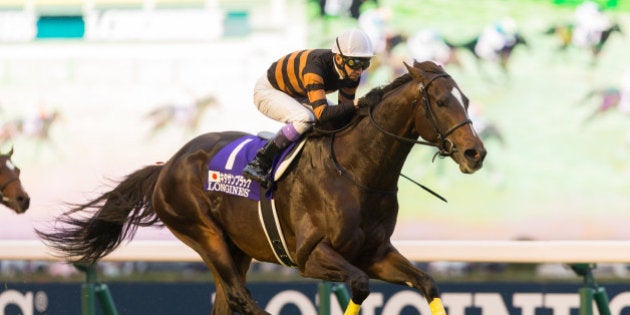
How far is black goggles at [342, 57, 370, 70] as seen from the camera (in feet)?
14.3

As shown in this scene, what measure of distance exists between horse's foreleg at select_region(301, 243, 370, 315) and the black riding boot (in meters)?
0.41

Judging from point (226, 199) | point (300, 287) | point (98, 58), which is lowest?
point (300, 287)

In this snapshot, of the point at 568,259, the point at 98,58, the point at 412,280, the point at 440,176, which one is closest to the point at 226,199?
the point at 412,280

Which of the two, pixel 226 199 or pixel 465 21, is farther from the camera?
pixel 465 21

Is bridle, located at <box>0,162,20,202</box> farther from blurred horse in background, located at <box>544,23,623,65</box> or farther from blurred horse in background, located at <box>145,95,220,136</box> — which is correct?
blurred horse in background, located at <box>544,23,623,65</box>

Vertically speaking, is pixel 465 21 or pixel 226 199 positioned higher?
pixel 465 21

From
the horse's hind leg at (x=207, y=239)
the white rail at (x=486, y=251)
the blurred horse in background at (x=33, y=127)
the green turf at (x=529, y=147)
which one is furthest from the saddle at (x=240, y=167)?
the blurred horse in background at (x=33, y=127)

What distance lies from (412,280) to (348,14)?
14.3 ft

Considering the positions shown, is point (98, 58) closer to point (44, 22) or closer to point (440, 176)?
point (44, 22)

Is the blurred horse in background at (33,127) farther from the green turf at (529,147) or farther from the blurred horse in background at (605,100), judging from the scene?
the blurred horse in background at (605,100)

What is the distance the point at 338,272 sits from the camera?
166 inches

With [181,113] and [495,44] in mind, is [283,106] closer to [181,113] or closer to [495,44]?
[495,44]

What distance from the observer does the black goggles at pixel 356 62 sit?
14.3 ft

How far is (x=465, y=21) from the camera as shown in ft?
27.4
